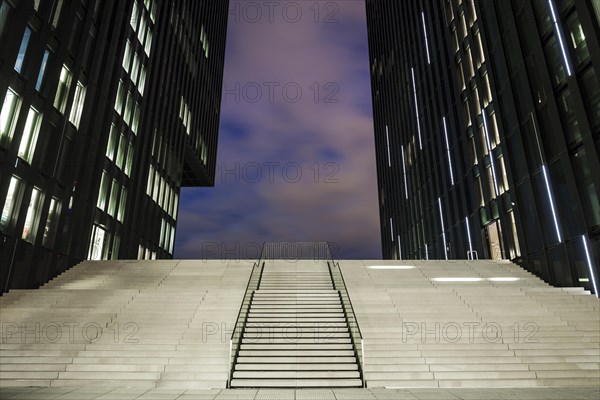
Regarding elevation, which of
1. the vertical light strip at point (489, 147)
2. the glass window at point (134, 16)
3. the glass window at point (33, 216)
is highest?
the glass window at point (134, 16)

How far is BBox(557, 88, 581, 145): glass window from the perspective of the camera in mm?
15758

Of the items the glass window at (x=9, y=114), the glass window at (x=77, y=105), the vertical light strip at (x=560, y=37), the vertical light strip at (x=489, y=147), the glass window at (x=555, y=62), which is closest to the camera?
the glass window at (x=9, y=114)

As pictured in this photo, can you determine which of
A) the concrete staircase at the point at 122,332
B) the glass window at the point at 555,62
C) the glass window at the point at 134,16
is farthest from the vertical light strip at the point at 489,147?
the glass window at the point at 134,16

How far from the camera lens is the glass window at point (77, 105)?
747 inches

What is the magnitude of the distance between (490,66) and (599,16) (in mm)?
7812

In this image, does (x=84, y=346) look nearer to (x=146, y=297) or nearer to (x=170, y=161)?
(x=146, y=297)

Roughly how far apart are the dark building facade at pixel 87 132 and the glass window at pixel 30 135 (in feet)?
0.16

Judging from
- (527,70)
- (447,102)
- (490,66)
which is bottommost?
(527,70)

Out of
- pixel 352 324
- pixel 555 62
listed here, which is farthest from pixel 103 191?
pixel 555 62

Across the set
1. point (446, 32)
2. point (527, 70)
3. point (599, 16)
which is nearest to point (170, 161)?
point (446, 32)

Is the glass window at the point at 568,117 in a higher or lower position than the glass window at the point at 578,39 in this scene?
lower

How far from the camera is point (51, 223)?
17.3 metres

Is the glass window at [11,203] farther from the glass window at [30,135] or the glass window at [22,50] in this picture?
the glass window at [22,50]

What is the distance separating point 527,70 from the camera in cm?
1881
